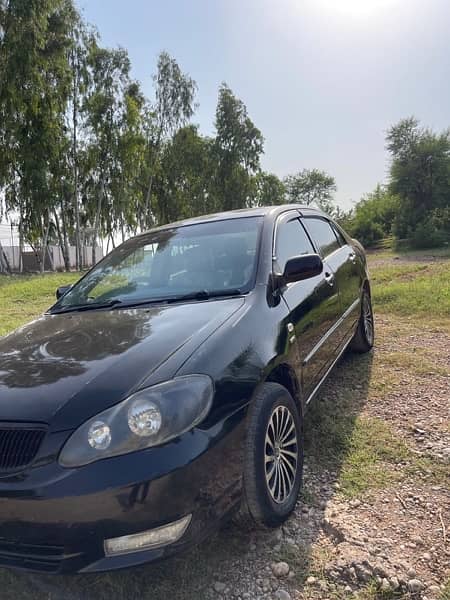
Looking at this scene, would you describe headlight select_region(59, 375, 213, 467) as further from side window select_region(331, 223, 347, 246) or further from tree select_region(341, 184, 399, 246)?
tree select_region(341, 184, 399, 246)

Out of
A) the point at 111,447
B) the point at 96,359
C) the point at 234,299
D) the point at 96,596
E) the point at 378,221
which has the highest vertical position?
the point at 378,221

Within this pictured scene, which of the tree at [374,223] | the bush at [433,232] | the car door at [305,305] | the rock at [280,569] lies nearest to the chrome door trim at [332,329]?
the car door at [305,305]

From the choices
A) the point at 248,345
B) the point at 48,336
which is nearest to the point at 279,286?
the point at 248,345

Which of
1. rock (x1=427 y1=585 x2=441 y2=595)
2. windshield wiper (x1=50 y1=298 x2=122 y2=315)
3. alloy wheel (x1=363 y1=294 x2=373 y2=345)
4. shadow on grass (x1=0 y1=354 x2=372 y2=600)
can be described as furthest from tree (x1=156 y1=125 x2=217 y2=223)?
rock (x1=427 y1=585 x2=441 y2=595)

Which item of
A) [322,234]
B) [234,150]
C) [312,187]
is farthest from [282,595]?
[312,187]

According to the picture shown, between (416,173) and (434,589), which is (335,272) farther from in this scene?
(416,173)

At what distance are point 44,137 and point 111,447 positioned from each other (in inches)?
707

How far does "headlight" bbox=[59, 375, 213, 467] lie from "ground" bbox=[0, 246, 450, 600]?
27.2 inches

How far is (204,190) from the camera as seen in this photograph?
3145cm

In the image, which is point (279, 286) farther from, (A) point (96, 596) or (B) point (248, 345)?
(A) point (96, 596)

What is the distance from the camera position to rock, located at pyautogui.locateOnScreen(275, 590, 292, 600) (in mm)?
1650

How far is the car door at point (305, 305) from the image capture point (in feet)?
8.06

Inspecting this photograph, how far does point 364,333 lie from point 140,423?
3332mm

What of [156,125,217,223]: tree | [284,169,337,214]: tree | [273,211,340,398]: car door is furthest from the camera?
[284,169,337,214]: tree
